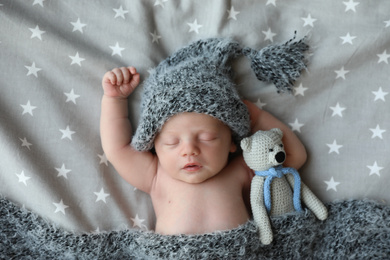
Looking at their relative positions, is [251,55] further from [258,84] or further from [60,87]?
[60,87]

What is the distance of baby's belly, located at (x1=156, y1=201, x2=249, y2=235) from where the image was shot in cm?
125

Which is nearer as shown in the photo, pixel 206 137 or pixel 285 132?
pixel 206 137

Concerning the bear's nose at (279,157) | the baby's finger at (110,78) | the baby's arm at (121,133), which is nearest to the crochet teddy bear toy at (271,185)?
the bear's nose at (279,157)

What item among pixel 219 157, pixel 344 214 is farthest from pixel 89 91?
pixel 344 214

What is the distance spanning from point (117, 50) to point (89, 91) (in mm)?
158

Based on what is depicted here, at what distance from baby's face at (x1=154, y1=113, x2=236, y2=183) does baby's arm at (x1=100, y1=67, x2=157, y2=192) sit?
0.26ft

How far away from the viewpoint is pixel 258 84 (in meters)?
1.43

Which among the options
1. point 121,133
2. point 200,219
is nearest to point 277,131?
point 200,219

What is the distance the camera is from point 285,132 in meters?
1.37

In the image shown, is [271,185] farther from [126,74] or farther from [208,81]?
[126,74]

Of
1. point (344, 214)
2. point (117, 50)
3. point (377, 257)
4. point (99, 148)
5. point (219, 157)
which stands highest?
point (117, 50)

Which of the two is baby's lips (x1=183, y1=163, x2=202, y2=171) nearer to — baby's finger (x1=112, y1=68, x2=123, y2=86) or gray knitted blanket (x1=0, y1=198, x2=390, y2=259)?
gray knitted blanket (x1=0, y1=198, x2=390, y2=259)

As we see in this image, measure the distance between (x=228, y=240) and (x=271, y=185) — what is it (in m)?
0.21

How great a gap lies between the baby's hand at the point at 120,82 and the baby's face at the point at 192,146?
185 mm
